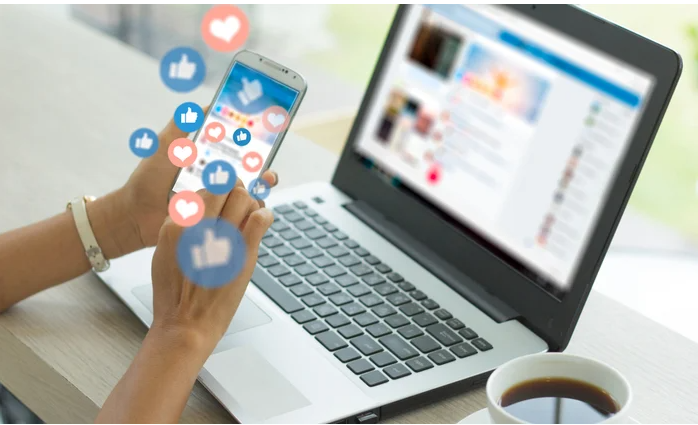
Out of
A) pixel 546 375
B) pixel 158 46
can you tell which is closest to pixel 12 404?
pixel 546 375

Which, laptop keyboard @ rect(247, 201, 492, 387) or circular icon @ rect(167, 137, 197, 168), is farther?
circular icon @ rect(167, 137, 197, 168)

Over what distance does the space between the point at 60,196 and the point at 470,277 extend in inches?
18.4

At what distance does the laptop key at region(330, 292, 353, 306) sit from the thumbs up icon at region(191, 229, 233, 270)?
0.13 meters

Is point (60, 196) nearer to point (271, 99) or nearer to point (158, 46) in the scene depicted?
point (271, 99)

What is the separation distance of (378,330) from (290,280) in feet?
0.37

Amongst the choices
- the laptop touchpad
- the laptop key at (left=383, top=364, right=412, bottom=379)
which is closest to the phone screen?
the laptop touchpad

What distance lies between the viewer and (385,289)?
2.53ft

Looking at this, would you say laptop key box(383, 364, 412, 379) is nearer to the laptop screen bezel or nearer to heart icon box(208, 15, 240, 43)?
the laptop screen bezel

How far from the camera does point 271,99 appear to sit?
0.75 meters

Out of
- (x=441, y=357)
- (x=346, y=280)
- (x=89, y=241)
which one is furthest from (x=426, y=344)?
(x=89, y=241)

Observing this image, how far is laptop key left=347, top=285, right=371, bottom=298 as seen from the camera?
2.49 feet

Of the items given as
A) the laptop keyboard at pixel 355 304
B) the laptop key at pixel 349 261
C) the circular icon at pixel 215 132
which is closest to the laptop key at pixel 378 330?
the laptop keyboard at pixel 355 304

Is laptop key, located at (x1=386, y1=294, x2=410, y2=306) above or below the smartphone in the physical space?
below

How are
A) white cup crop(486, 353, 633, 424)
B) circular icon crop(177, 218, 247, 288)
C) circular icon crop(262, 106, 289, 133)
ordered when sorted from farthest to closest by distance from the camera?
1. circular icon crop(262, 106, 289, 133)
2. circular icon crop(177, 218, 247, 288)
3. white cup crop(486, 353, 633, 424)
